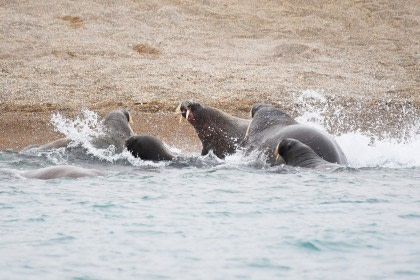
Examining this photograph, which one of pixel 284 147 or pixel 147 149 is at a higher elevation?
pixel 284 147

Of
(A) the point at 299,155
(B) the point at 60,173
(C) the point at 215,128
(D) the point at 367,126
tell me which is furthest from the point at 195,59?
(B) the point at 60,173

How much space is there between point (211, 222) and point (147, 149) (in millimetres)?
3612

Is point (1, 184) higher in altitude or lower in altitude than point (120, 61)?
lower

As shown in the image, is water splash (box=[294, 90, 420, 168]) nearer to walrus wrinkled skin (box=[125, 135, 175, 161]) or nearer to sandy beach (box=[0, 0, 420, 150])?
sandy beach (box=[0, 0, 420, 150])

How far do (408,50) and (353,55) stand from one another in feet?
4.35

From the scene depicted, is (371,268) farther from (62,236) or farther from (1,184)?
(1,184)

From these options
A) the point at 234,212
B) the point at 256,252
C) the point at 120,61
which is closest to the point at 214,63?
the point at 120,61

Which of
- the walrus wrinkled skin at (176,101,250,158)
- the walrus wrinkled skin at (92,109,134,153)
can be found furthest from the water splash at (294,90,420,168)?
the walrus wrinkled skin at (92,109,134,153)

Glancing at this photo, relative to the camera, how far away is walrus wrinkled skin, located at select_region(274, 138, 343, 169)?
986 centimetres

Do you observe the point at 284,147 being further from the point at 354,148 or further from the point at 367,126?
the point at 367,126

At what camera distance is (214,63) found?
17.8m

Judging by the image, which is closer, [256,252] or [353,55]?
[256,252]

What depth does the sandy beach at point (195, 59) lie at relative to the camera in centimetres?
1520

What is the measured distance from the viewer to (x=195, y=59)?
708 inches
